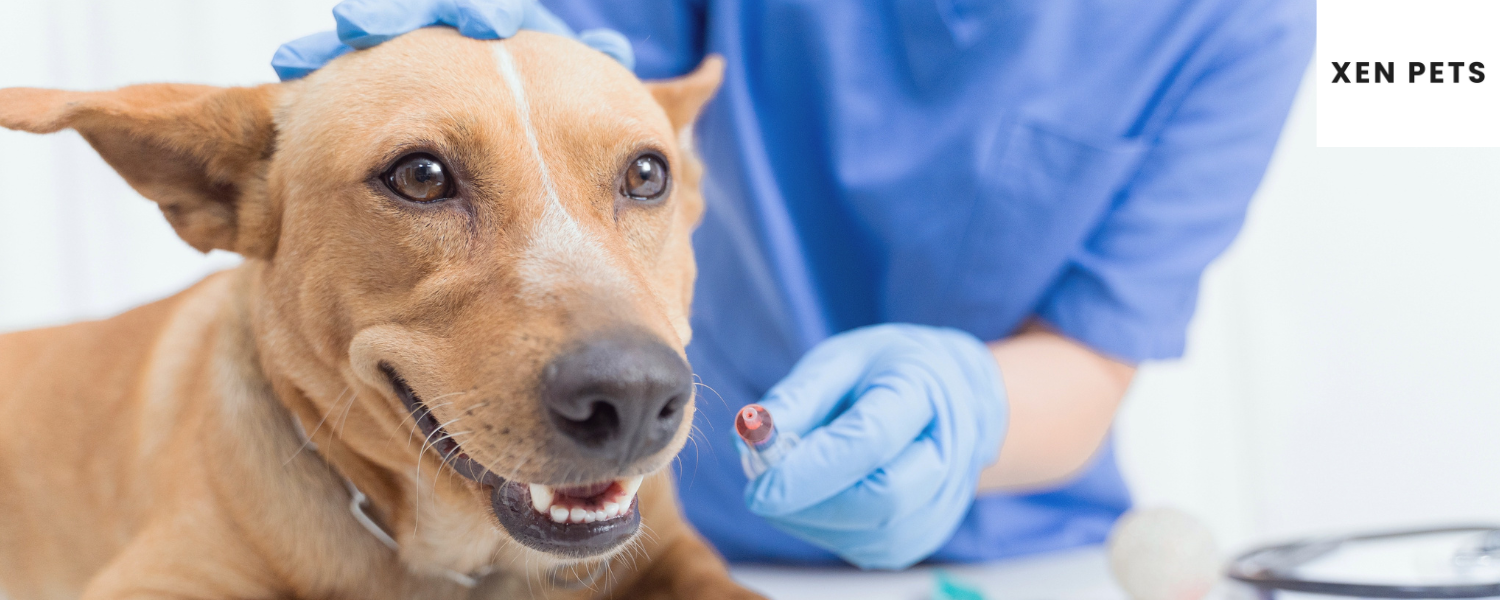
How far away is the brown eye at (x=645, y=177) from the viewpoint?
125 cm

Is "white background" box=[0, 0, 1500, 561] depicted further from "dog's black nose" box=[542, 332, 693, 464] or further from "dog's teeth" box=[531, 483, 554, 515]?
"dog's black nose" box=[542, 332, 693, 464]

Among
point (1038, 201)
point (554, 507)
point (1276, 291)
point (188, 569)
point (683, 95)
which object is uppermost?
point (683, 95)

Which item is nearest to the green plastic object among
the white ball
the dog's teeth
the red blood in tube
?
the white ball

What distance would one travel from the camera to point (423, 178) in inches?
44.4

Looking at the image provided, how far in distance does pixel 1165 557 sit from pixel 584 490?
0.85 meters

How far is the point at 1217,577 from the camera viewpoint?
1464 millimetres

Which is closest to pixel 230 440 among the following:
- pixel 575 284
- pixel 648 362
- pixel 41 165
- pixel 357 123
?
pixel 357 123

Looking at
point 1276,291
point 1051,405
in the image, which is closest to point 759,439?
point 1051,405

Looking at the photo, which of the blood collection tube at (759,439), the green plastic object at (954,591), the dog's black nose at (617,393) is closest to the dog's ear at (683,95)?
the blood collection tube at (759,439)

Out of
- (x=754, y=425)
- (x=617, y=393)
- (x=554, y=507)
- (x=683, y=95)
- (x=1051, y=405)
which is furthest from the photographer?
(x=1051, y=405)

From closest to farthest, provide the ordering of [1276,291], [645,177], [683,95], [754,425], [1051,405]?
[754,425] → [645,177] → [683,95] → [1051,405] → [1276,291]

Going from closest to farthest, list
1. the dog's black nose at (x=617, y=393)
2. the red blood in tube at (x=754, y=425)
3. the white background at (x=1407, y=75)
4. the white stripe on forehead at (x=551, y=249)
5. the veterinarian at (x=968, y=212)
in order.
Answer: the dog's black nose at (x=617, y=393)
the white stripe on forehead at (x=551, y=249)
the red blood in tube at (x=754, y=425)
the veterinarian at (x=968, y=212)
the white background at (x=1407, y=75)

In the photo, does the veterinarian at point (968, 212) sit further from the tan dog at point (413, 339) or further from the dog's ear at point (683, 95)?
the tan dog at point (413, 339)

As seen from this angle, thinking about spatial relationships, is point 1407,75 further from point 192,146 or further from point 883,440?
point 192,146
